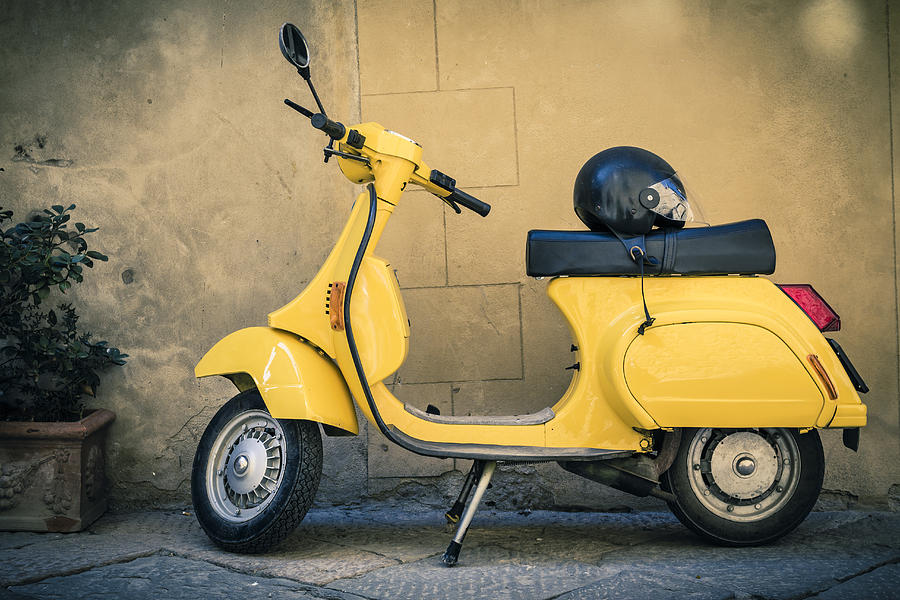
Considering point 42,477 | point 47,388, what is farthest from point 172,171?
point 42,477

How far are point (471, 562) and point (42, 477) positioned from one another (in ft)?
5.95

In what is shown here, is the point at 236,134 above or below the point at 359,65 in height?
below

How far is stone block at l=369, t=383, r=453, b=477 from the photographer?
3.61 metres

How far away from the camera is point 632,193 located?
9.15 feet

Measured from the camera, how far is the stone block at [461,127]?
144 inches

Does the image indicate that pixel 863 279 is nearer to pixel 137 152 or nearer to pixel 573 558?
pixel 573 558

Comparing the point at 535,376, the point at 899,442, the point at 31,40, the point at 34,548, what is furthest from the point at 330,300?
the point at 899,442

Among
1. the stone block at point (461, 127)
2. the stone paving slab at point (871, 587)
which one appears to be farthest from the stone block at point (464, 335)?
the stone paving slab at point (871, 587)

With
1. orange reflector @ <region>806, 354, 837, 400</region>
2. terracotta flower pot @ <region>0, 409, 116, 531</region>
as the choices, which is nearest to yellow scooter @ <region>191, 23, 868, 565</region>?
orange reflector @ <region>806, 354, 837, 400</region>

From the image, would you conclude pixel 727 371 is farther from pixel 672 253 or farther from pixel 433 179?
pixel 433 179

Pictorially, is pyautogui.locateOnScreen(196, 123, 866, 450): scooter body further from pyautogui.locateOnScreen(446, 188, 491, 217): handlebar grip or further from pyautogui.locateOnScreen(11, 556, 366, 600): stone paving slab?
pyautogui.locateOnScreen(11, 556, 366, 600): stone paving slab

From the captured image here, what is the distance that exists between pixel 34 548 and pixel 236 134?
1960 mm

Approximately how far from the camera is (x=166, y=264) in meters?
3.74

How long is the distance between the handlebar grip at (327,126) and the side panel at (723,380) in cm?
122
